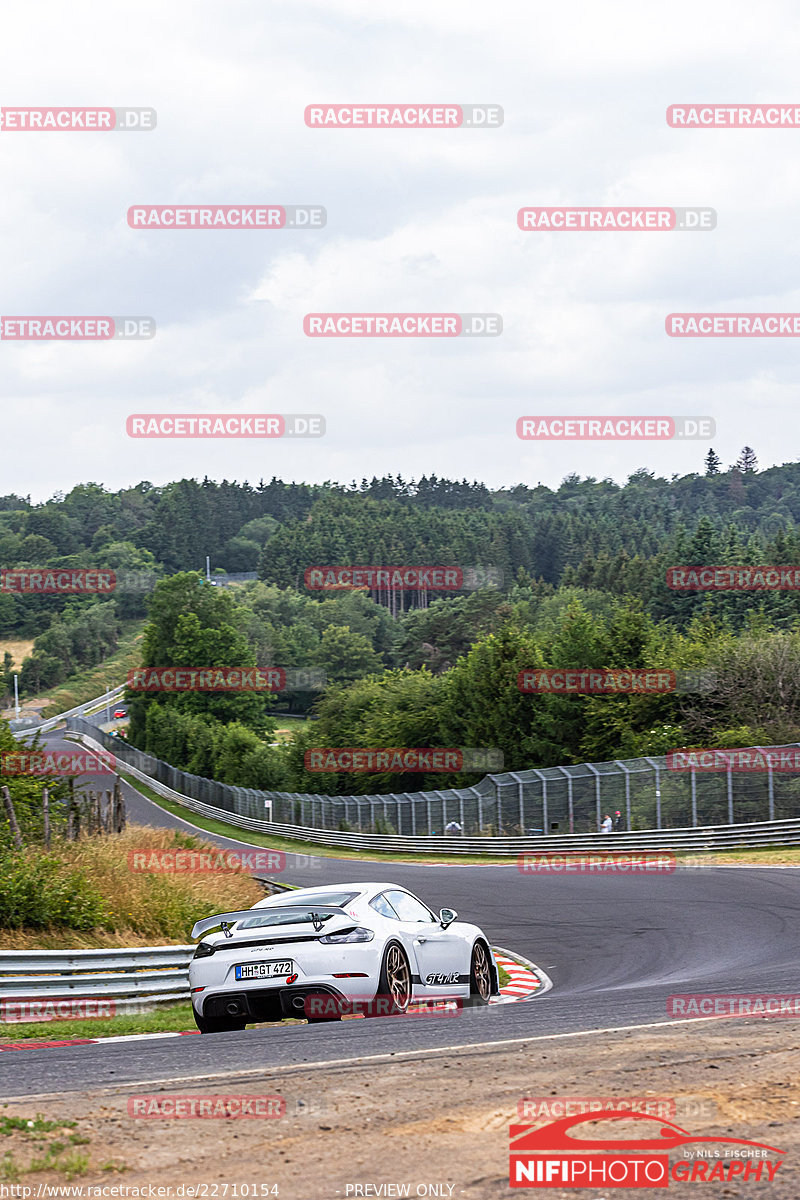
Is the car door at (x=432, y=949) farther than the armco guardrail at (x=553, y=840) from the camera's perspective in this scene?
No

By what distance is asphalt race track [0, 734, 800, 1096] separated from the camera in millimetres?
7488

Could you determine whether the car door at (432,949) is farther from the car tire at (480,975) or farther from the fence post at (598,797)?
the fence post at (598,797)

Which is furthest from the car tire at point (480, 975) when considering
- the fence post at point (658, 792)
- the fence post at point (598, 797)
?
the fence post at point (598, 797)

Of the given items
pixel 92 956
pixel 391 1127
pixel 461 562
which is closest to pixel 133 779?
pixel 92 956

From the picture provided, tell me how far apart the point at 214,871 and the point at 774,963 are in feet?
45.7

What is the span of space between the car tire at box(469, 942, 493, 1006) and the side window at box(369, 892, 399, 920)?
4.53 ft

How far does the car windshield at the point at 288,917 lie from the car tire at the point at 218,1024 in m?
0.74

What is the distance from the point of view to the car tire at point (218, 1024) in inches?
378

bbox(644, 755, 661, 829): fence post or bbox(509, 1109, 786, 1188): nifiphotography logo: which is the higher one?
bbox(509, 1109, 786, 1188): nifiphotography logo

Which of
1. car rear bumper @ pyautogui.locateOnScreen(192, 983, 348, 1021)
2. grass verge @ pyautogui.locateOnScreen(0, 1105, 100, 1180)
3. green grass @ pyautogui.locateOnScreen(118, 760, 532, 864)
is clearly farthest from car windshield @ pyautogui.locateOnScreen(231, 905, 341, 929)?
green grass @ pyautogui.locateOnScreen(118, 760, 532, 864)

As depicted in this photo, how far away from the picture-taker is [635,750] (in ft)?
140

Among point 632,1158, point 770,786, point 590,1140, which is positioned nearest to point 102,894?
point 590,1140

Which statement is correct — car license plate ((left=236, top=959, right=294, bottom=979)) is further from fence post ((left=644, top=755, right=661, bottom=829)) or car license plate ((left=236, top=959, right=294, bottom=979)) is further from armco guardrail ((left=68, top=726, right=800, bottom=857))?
fence post ((left=644, top=755, right=661, bottom=829))

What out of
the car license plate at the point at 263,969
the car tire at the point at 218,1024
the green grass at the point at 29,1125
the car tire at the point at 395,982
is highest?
the green grass at the point at 29,1125
